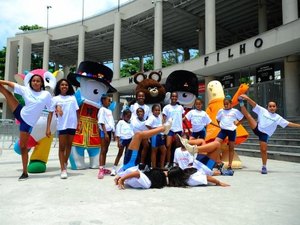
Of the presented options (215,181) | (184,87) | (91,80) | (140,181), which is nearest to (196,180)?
(215,181)

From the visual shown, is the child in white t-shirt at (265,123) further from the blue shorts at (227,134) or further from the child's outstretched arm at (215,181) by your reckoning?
the child's outstretched arm at (215,181)

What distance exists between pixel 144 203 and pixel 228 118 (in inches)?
134

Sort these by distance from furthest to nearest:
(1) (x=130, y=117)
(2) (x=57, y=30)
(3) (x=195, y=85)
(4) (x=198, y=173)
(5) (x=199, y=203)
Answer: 1. (2) (x=57, y=30)
2. (3) (x=195, y=85)
3. (1) (x=130, y=117)
4. (4) (x=198, y=173)
5. (5) (x=199, y=203)

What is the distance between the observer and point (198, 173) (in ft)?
15.9

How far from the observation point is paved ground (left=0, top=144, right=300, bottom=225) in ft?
9.81

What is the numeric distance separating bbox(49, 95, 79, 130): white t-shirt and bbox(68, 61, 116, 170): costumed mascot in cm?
98

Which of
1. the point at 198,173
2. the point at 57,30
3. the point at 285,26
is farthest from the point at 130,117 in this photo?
the point at 57,30

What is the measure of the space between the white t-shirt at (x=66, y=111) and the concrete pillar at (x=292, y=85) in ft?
36.3

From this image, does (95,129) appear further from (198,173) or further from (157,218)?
(157,218)

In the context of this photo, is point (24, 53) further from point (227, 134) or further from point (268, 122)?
point (268, 122)

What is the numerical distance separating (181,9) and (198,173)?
18.3 meters

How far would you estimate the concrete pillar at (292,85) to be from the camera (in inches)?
552

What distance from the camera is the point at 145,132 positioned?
4.77 metres

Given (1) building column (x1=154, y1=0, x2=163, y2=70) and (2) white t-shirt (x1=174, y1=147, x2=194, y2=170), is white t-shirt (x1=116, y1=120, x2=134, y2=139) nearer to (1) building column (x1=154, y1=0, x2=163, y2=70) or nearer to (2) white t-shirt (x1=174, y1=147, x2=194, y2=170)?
(2) white t-shirt (x1=174, y1=147, x2=194, y2=170)
